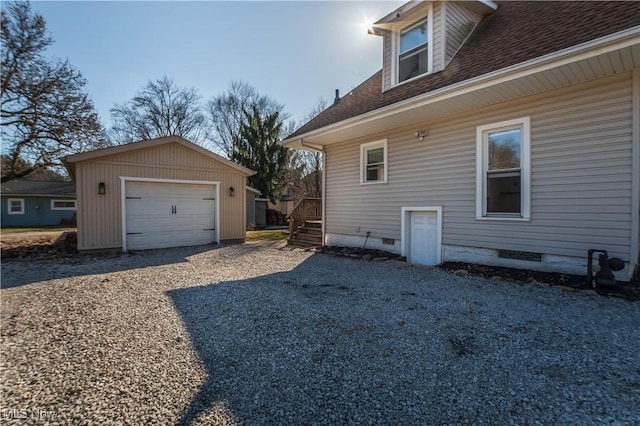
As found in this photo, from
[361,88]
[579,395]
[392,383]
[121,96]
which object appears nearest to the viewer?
[579,395]

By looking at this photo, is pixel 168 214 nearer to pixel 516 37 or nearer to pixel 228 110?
pixel 516 37

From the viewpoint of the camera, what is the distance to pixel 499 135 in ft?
18.1

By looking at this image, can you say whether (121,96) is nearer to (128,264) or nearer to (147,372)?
(128,264)

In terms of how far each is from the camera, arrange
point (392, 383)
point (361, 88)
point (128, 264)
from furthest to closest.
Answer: point (361, 88) → point (128, 264) → point (392, 383)

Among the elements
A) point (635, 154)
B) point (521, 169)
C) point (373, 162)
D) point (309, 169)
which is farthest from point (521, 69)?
point (309, 169)

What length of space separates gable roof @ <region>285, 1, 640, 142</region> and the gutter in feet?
0.36

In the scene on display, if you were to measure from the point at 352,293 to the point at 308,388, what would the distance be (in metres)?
2.34

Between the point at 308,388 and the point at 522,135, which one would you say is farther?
the point at 522,135

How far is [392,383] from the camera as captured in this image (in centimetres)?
206

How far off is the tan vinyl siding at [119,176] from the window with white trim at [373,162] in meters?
5.07

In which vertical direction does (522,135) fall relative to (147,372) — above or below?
above

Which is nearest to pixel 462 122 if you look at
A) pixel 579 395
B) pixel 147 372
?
pixel 579 395

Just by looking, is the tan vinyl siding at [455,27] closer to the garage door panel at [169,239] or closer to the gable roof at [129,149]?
the gable roof at [129,149]

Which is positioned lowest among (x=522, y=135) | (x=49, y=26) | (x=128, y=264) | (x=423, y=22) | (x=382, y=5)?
(x=128, y=264)
